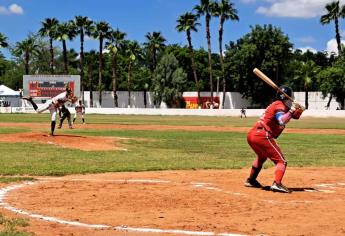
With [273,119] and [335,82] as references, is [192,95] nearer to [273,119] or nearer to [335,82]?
[335,82]

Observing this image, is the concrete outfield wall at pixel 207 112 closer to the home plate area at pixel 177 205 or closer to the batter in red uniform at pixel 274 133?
the home plate area at pixel 177 205

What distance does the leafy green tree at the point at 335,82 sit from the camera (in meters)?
77.9

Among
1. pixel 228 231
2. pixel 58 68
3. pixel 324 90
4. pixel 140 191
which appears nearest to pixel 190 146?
pixel 140 191

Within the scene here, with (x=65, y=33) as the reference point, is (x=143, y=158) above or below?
below

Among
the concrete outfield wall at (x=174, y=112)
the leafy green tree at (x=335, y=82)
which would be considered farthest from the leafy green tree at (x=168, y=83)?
the leafy green tree at (x=335, y=82)

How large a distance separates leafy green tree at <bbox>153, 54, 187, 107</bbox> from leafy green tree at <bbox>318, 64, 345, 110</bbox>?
2275cm

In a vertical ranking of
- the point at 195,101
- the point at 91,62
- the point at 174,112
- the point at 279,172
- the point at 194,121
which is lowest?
the point at 194,121

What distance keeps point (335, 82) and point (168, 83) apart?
26830mm

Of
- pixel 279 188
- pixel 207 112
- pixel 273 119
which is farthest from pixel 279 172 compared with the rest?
pixel 207 112

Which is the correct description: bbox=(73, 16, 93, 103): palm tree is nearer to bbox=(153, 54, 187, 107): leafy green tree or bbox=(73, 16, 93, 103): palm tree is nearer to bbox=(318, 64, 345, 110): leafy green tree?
bbox=(153, 54, 187, 107): leafy green tree

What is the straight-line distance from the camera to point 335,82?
78.5 m

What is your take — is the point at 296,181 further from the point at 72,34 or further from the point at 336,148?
the point at 72,34

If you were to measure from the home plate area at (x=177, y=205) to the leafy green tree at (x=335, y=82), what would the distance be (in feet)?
224

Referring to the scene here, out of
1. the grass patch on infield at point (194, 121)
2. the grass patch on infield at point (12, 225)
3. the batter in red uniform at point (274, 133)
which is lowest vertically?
the grass patch on infield at point (194, 121)
